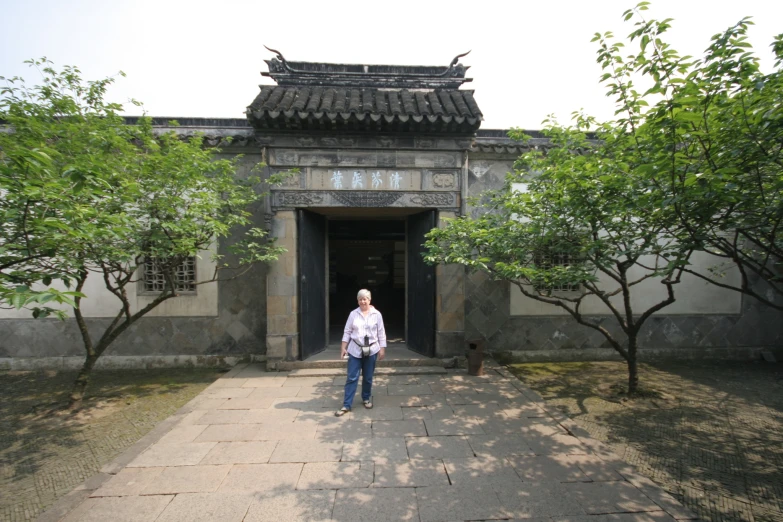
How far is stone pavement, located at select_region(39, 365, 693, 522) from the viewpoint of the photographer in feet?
9.06

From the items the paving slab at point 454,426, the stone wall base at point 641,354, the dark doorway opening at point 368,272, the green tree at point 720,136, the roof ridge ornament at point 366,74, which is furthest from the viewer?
the dark doorway opening at point 368,272

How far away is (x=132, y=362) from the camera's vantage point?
677 cm

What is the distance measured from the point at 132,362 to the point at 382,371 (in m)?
5.24

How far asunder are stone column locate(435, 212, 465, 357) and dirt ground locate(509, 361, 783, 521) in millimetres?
1432

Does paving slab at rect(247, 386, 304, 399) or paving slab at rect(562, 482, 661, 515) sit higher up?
paving slab at rect(247, 386, 304, 399)

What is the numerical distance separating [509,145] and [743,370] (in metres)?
6.56

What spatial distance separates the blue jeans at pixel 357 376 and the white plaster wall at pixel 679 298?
3941 millimetres

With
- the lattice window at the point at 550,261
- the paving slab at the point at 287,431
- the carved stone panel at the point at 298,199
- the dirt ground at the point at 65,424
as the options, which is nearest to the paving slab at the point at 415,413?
the paving slab at the point at 287,431

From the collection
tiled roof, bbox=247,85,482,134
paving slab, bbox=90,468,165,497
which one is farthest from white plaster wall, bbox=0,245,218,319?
paving slab, bbox=90,468,165,497

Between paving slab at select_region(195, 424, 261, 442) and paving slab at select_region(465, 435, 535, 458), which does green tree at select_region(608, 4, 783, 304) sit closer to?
paving slab at select_region(465, 435, 535, 458)

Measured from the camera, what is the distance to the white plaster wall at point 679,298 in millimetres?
7227

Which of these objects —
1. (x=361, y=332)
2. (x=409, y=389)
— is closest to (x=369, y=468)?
(x=361, y=332)

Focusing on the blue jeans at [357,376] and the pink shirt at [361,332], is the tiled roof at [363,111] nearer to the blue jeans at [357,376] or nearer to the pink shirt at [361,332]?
the pink shirt at [361,332]

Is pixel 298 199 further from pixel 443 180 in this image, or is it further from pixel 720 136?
pixel 720 136
